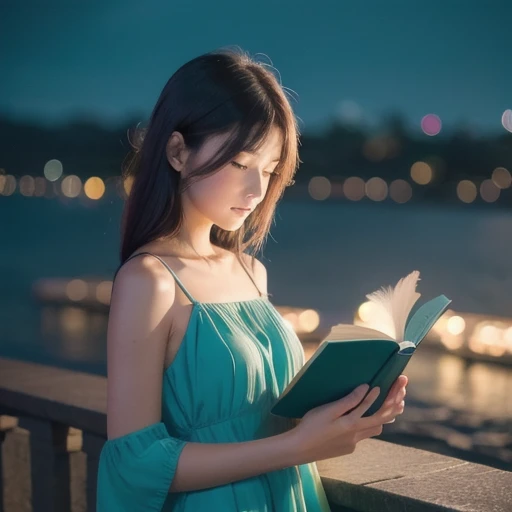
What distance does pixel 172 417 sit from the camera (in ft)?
6.19

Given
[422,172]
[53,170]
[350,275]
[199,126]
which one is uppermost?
[53,170]

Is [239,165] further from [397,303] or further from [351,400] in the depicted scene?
[351,400]

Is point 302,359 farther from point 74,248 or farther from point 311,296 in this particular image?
point 74,248

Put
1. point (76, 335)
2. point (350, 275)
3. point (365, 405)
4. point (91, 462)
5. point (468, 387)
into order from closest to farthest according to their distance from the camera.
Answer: point (365, 405)
point (91, 462)
point (468, 387)
point (76, 335)
point (350, 275)

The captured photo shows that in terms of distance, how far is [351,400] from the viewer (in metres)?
1.73

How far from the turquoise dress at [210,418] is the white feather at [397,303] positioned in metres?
0.26

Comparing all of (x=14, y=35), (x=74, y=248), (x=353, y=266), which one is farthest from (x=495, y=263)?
(x=14, y=35)

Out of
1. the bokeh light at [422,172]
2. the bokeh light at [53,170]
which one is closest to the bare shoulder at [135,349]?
the bokeh light at [422,172]

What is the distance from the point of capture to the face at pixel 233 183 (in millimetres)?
1898

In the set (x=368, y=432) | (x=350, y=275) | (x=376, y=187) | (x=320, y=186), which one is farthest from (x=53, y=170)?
(x=368, y=432)

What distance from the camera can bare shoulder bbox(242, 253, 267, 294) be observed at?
225 cm

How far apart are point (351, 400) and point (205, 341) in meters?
0.32

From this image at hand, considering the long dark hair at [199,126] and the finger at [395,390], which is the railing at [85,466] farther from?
the long dark hair at [199,126]

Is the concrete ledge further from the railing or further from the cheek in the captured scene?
the cheek
